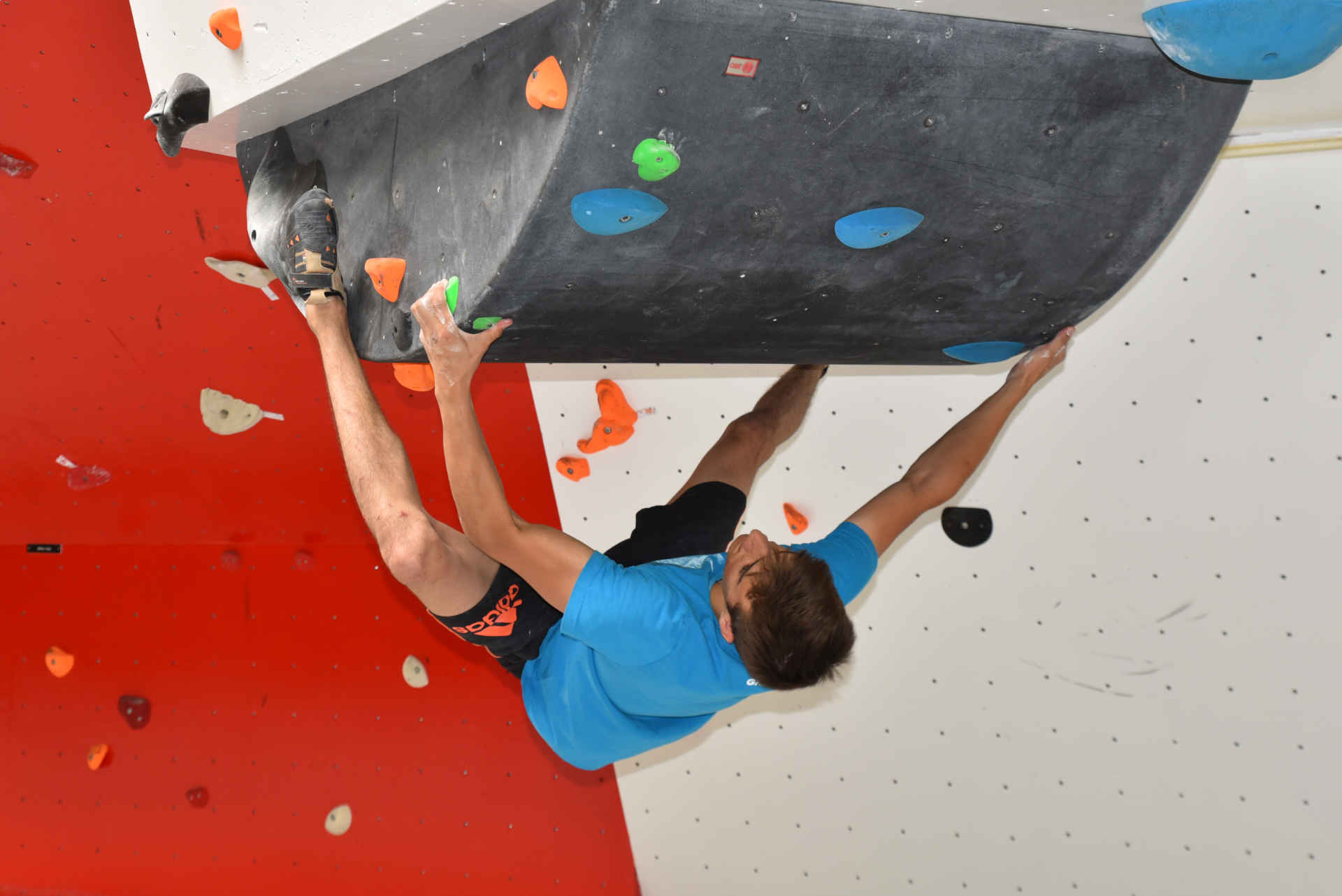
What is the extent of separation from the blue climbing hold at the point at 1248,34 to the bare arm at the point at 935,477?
720 millimetres

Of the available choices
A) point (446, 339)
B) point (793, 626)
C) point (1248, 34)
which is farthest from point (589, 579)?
point (1248, 34)

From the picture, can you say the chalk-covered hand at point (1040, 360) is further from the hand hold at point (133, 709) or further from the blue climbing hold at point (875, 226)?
the hand hold at point (133, 709)

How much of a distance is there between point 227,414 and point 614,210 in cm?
145

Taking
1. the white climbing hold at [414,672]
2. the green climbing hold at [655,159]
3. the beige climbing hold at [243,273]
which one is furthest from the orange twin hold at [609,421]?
the green climbing hold at [655,159]

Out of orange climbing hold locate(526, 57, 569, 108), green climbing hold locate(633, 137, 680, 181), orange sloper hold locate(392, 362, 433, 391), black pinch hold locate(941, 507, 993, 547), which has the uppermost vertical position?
orange climbing hold locate(526, 57, 569, 108)

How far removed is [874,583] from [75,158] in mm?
1913

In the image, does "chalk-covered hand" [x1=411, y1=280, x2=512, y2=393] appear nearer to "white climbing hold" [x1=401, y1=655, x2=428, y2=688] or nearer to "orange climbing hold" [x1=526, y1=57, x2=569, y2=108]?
"orange climbing hold" [x1=526, y1=57, x2=569, y2=108]

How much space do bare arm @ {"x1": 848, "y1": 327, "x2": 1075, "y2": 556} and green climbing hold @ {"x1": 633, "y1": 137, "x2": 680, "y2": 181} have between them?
0.89m

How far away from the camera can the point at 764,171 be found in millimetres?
1000

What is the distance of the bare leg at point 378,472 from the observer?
135 cm

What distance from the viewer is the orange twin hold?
2439 mm

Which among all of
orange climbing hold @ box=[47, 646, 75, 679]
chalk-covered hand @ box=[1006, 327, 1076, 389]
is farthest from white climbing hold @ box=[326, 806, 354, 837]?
chalk-covered hand @ box=[1006, 327, 1076, 389]

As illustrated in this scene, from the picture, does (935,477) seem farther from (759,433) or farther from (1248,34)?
(1248,34)

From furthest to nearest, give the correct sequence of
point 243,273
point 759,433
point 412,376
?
point 759,433, point 243,273, point 412,376
